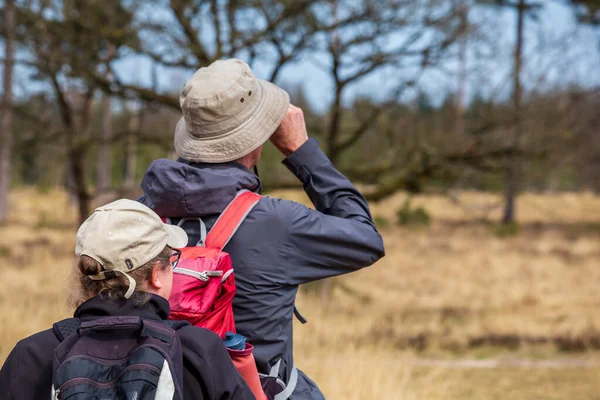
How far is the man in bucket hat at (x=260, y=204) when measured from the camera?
6.73 feet

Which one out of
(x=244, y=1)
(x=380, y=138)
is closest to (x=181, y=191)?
(x=244, y=1)

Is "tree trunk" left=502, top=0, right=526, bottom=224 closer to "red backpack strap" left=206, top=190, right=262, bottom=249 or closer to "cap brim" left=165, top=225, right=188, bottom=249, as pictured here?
"red backpack strap" left=206, top=190, right=262, bottom=249

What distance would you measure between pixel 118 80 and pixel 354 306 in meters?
5.01

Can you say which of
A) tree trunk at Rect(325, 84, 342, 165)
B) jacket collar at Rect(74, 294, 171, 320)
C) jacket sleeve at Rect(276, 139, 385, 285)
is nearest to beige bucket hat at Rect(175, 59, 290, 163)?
jacket sleeve at Rect(276, 139, 385, 285)

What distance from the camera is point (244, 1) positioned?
8.23m

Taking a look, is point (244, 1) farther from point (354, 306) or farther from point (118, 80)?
point (354, 306)

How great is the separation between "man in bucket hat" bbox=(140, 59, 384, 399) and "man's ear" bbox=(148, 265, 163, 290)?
313 mm

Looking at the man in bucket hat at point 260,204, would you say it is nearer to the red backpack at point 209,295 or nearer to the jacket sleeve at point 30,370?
the red backpack at point 209,295

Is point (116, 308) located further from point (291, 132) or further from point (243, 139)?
point (291, 132)

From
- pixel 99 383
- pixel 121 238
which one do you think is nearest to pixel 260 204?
pixel 121 238

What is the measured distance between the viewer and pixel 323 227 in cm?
207

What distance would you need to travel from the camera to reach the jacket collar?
168 cm

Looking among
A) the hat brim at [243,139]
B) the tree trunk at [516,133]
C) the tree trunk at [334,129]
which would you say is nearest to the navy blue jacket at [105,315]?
the hat brim at [243,139]

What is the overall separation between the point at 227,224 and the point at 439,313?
9.95 metres
